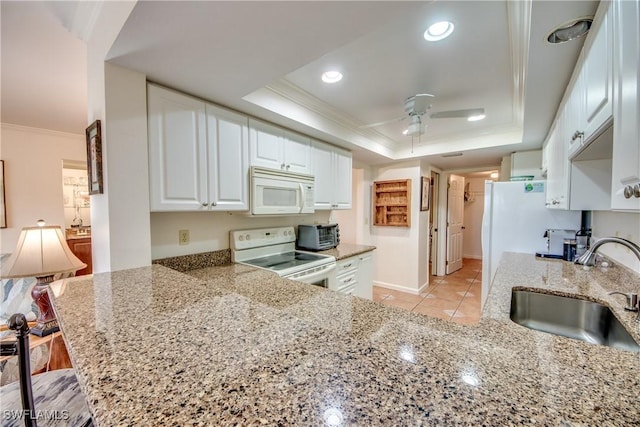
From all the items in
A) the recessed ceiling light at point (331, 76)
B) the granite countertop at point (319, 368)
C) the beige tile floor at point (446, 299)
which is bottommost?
the beige tile floor at point (446, 299)

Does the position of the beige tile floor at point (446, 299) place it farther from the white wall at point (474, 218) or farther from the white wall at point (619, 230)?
the white wall at point (474, 218)

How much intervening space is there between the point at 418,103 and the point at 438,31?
2.42ft

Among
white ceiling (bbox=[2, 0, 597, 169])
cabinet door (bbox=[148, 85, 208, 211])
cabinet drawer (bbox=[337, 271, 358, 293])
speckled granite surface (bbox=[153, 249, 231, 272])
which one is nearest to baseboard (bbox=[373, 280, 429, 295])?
cabinet drawer (bbox=[337, 271, 358, 293])

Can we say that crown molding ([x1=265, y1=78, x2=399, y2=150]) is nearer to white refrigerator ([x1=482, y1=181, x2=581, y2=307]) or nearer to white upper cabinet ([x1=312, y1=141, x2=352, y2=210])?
white upper cabinet ([x1=312, y1=141, x2=352, y2=210])

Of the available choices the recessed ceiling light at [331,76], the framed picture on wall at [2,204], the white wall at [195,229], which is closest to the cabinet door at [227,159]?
the white wall at [195,229]

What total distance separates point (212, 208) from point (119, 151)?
63cm

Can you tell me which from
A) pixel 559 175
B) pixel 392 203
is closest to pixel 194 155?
pixel 559 175

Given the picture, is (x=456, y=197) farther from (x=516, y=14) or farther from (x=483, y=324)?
(x=483, y=324)

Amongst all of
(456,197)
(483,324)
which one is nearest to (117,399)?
(483,324)

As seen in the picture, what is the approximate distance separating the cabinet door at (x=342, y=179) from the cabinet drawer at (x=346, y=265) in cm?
69

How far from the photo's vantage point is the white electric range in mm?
2129

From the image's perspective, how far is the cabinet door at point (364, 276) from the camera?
9.68 ft

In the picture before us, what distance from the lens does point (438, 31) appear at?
1480 mm

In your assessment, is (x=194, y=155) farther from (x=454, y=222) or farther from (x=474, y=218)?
(x=474, y=218)
